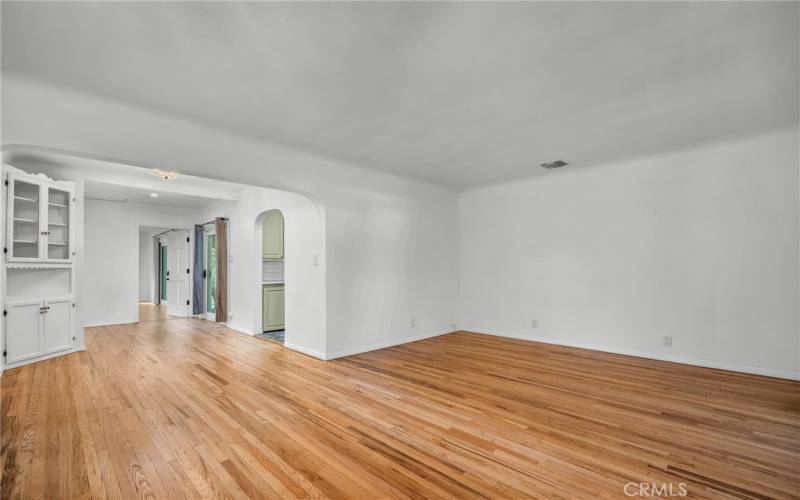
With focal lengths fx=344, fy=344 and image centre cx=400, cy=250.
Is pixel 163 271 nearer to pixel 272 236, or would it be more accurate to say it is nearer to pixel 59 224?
pixel 59 224

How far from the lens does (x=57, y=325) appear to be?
471 centimetres

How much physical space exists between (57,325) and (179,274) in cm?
406

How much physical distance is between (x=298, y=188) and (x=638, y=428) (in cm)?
406

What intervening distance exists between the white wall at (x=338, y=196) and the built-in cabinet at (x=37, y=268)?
2667 mm

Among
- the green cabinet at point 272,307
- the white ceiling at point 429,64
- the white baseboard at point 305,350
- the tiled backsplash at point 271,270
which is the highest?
the white ceiling at point 429,64

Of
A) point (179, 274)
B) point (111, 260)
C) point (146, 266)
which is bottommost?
point (179, 274)

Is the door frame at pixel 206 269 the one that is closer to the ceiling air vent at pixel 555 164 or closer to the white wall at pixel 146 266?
the white wall at pixel 146 266

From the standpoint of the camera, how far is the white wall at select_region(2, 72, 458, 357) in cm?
269

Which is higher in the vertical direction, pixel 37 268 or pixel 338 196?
pixel 338 196

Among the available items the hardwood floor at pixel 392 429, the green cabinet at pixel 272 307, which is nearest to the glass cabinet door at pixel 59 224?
the hardwood floor at pixel 392 429

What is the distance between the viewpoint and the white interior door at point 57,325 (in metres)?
4.57

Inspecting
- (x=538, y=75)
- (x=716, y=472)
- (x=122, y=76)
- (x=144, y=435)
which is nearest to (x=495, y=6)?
(x=538, y=75)

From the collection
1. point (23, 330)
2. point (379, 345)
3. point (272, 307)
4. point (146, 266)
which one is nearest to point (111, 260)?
point (23, 330)

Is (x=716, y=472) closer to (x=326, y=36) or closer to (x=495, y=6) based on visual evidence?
(x=495, y=6)
